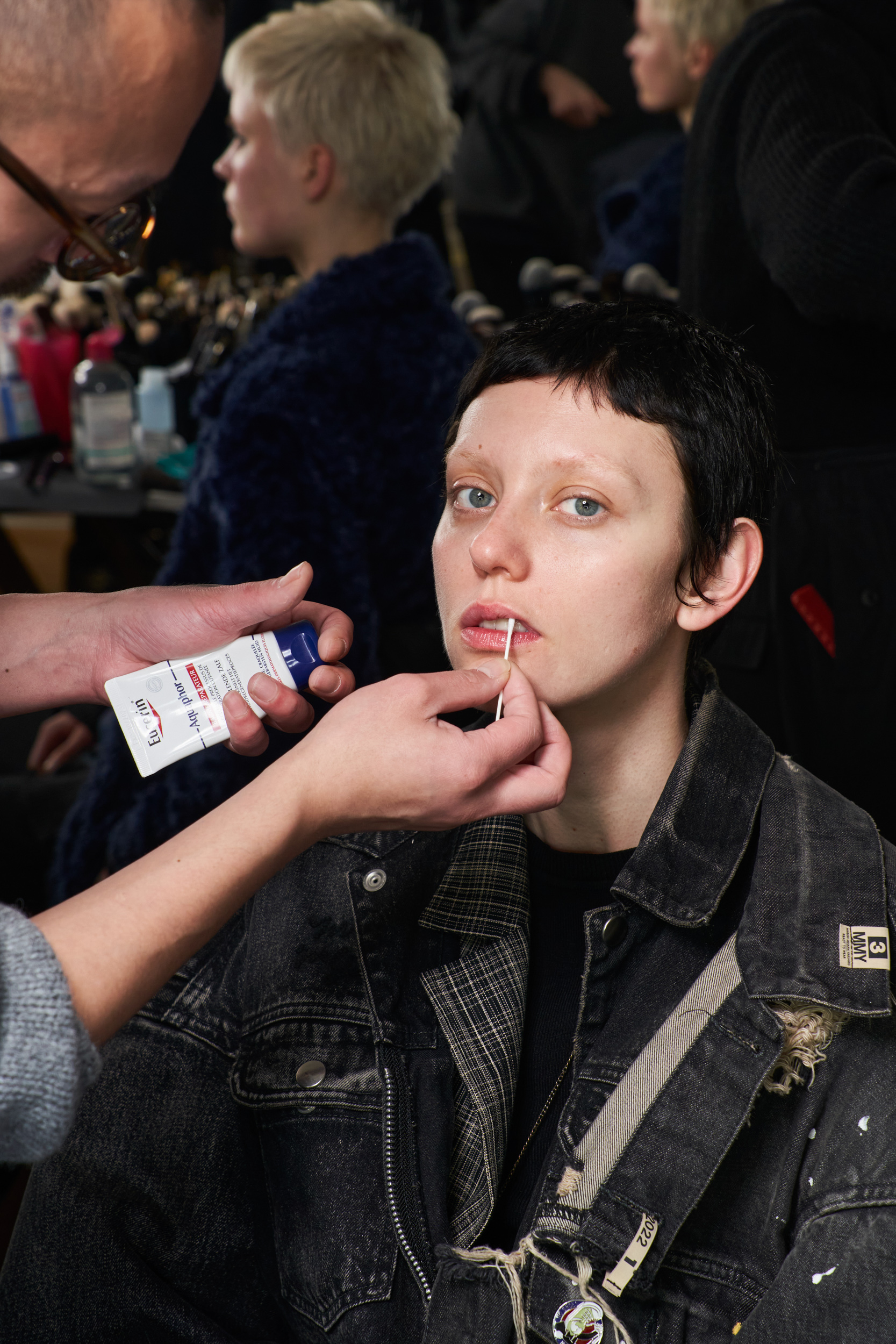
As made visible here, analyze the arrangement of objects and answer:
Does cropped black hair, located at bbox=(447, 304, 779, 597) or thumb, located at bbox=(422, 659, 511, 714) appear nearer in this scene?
thumb, located at bbox=(422, 659, 511, 714)

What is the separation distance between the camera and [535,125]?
350cm

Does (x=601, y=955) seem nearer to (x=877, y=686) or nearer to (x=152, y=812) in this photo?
(x=877, y=686)

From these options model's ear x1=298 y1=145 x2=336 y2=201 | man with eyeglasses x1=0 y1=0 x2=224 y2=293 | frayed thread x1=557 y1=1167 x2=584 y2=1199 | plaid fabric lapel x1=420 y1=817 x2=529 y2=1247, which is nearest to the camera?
man with eyeglasses x1=0 y1=0 x2=224 y2=293

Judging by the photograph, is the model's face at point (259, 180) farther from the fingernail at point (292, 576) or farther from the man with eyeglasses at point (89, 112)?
the fingernail at point (292, 576)

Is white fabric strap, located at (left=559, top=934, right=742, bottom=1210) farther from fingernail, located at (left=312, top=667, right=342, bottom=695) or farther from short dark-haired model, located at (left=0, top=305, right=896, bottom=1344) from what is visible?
fingernail, located at (left=312, top=667, right=342, bottom=695)

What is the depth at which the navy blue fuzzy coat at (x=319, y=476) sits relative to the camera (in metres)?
1.73

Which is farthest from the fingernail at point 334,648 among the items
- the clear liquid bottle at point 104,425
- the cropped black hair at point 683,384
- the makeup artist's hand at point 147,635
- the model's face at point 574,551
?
the clear liquid bottle at point 104,425

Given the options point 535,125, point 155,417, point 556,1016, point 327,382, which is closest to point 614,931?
point 556,1016

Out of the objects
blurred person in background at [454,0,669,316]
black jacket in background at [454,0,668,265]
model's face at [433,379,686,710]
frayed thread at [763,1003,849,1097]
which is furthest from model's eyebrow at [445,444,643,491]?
black jacket in background at [454,0,668,265]

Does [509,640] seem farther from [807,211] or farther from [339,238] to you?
[339,238]

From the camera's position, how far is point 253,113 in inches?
79.1

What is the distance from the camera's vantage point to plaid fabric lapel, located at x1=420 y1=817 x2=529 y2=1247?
1001 mm

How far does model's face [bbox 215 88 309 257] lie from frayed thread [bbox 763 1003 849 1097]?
1671 mm

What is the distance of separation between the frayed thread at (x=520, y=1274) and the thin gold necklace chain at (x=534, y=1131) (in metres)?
0.10
